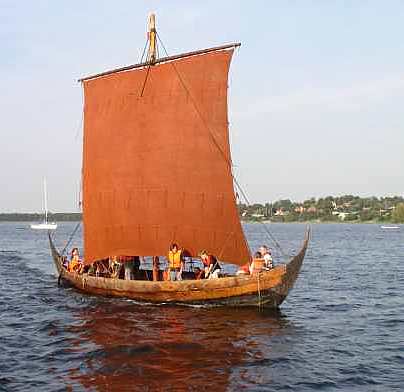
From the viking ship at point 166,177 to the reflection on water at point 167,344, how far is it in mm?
1076

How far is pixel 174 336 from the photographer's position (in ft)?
55.1

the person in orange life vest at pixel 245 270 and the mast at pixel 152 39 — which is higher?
the mast at pixel 152 39

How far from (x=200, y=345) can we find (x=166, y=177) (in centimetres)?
899

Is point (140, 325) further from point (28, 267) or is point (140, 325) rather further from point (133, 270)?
point (28, 267)

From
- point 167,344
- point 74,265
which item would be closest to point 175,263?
point 167,344

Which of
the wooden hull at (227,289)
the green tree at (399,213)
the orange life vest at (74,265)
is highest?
the green tree at (399,213)

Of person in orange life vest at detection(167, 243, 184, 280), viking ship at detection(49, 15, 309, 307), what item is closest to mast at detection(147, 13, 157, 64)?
viking ship at detection(49, 15, 309, 307)

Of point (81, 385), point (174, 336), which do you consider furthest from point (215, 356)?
point (81, 385)

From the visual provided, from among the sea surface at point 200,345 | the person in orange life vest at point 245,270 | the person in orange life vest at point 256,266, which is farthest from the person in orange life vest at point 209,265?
the person in orange life vest at point 256,266

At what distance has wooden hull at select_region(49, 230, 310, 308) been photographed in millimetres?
19531

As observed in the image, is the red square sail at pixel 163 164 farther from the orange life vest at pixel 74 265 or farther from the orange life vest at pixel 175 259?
the orange life vest at pixel 74 265

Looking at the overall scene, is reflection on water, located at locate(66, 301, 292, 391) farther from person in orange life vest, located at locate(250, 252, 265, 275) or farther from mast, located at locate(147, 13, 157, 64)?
mast, located at locate(147, 13, 157, 64)

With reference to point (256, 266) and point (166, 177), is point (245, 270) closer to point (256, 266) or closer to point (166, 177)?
point (256, 266)

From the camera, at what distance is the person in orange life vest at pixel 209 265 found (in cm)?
2108
